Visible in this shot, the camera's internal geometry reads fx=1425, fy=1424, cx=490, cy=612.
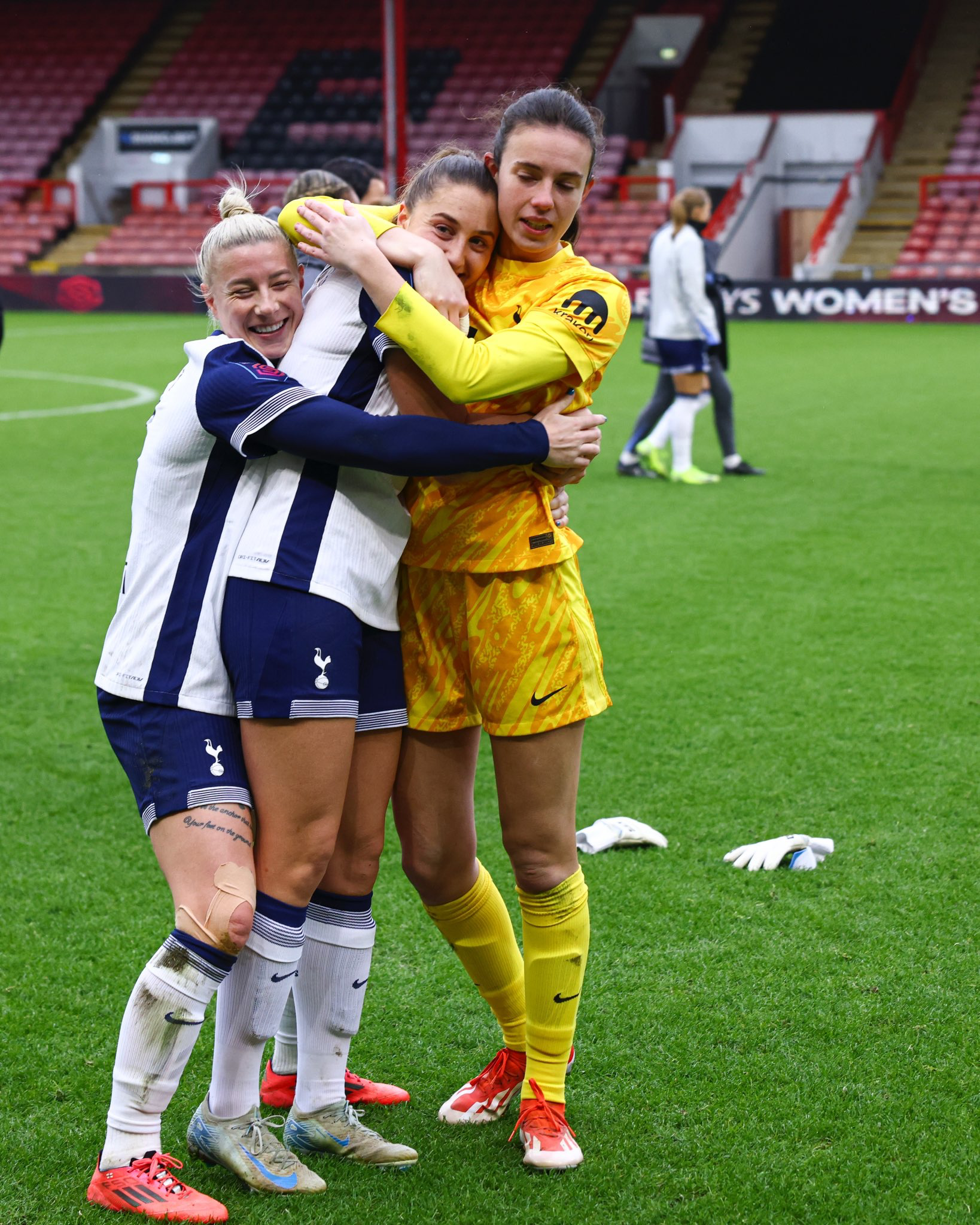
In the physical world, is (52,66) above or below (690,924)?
below

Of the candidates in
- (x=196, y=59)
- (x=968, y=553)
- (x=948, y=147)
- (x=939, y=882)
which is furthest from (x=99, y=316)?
(x=939, y=882)

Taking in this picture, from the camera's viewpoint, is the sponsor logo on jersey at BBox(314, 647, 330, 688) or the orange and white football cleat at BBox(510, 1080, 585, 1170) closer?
the sponsor logo on jersey at BBox(314, 647, 330, 688)

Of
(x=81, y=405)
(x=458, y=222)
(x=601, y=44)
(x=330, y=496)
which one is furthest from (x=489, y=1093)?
(x=601, y=44)

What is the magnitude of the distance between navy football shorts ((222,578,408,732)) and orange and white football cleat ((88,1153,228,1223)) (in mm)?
752

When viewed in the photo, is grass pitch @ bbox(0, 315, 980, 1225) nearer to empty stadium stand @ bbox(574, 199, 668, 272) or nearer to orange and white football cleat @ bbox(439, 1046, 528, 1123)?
orange and white football cleat @ bbox(439, 1046, 528, 1123)

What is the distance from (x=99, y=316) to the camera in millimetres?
23391

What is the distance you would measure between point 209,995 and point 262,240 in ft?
3.97

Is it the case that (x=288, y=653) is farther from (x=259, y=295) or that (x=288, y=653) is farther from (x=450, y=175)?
(x=450, y=175)

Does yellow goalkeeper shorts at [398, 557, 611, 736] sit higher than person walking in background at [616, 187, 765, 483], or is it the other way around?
yellow goalkeeper shorts at [398, 557, 611, 736]

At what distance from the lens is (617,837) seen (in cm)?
384

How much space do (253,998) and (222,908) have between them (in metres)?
0.22

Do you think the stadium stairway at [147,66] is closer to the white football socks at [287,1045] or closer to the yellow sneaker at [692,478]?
the yellow sneaker at [692,478]

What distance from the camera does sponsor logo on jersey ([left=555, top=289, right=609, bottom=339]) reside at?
2.29 m

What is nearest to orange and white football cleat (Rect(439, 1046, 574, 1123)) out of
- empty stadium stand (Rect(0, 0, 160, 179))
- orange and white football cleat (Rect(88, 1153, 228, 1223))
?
orange and white football cleat (Rect(88, 1153, 228, 1223))
